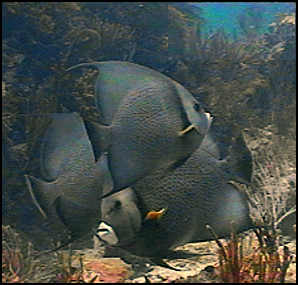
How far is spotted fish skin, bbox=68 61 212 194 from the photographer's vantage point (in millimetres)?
1610

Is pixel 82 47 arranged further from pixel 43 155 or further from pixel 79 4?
pixel 43 155

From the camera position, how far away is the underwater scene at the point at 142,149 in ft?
5.36

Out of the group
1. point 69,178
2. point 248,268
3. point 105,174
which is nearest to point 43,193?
point 69,178

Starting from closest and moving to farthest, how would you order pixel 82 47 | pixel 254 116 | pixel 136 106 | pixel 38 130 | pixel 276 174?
pixel 136 106 < pixel 276 174 < pixel 38 130 < pixel 254 116 < pixel 82 47

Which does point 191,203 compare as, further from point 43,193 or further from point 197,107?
point 43,193

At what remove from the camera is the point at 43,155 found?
194 cm

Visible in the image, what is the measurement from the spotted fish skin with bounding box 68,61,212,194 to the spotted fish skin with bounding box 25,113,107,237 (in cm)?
11

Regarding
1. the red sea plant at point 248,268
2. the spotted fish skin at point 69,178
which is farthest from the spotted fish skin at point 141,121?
the red sea plant at point 248,268

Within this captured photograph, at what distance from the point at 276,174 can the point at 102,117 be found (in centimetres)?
435

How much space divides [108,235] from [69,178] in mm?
338

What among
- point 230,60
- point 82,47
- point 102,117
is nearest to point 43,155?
point 102,117

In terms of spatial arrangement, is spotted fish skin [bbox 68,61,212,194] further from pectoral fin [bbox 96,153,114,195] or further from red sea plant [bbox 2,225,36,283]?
red sea plant [bbox 2,225,36,283]

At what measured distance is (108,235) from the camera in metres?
1.58

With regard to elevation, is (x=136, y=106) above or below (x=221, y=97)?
above
